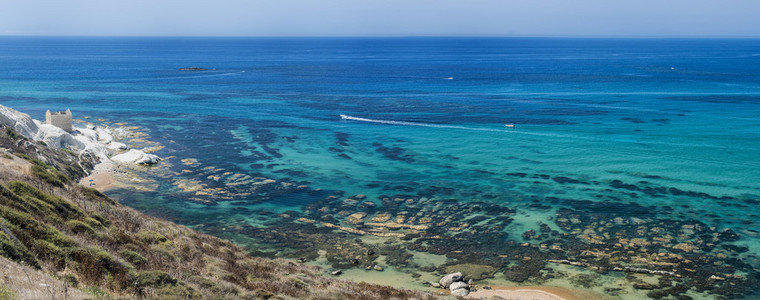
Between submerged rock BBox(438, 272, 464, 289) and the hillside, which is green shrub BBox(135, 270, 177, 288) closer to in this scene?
the hillside

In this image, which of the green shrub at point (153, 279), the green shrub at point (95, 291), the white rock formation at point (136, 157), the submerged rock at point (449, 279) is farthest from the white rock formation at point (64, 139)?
the green shrub at point (95, 291)

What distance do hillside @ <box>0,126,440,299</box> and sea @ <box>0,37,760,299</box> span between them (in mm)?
5046

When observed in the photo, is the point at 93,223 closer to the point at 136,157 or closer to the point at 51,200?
the point at 51,200

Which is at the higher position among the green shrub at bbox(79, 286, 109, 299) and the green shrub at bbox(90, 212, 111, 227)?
the green shrub at bbox(79, 286, 109, 299)

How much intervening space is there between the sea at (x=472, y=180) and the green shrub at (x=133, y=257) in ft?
35.6

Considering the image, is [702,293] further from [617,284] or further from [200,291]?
[200,291]

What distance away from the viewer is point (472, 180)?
1825 inches

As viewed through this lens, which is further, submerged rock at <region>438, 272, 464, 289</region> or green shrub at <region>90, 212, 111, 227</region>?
submerged rock at <region>438, 272, 464, 289</region>

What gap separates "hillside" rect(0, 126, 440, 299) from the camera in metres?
16.6

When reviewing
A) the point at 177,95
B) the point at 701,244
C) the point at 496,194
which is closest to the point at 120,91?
the point at 177,95

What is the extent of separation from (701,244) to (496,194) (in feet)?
46.8

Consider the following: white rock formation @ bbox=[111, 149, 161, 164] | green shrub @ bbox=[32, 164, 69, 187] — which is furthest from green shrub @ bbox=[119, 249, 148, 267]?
white rock formation @ bbox=[111, 149, 161, 164]

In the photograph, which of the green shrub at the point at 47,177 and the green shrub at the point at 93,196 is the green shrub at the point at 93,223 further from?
the green shrub at the point at 47,177

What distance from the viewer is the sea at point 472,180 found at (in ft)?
101
